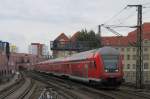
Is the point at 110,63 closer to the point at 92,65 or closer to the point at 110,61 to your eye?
the point at 110,61

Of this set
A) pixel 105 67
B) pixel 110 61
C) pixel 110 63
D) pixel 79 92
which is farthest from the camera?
pixel 110 61

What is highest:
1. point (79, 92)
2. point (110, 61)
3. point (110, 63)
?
point (110, 61)

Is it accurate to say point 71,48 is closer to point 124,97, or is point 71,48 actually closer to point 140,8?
point 140,8

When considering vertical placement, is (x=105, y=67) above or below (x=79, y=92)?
above

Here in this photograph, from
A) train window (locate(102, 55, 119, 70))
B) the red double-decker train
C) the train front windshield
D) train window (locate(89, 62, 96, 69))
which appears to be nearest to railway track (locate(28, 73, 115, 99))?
the red double-decker train

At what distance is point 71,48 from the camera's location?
92375mm

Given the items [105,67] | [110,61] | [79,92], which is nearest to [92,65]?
[110,61]

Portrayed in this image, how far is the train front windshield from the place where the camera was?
36375mm

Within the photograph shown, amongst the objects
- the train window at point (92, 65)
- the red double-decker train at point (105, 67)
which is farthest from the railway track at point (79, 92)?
the train window at point (92, 65)

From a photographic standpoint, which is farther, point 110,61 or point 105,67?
point 110,61

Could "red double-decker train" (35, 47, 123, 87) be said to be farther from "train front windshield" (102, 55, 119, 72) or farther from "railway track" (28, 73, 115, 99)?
"railway track" (28, 73, 115, 99)

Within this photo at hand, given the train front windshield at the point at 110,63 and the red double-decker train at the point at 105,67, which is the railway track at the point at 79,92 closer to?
the red double-decker train at the point at 105,67

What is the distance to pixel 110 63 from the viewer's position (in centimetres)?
3662

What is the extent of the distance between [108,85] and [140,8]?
7.67m
